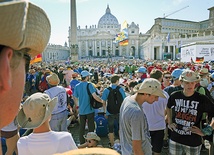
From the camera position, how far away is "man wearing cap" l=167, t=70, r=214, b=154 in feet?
10.6

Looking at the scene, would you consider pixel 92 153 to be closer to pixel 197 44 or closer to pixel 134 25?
pixel 197 44

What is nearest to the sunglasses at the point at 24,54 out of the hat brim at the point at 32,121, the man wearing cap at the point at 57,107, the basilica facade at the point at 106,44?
the hat brim at the point at 32,121

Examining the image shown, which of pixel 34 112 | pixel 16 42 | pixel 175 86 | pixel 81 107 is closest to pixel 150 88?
pixel 34 112

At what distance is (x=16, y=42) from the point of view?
0.56 meters

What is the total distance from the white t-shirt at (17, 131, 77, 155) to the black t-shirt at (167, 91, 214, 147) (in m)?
1.87

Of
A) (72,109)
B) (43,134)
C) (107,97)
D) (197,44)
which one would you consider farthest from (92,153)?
(197,44)

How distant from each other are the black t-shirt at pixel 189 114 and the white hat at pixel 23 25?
2.98 metres

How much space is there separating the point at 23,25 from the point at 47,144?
1.67 m

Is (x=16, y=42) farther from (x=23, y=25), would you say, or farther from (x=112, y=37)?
(x=112, y=37)

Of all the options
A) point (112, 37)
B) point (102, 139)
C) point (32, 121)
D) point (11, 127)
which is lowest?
point (102, 139)

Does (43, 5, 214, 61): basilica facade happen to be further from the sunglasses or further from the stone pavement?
the sunglasses

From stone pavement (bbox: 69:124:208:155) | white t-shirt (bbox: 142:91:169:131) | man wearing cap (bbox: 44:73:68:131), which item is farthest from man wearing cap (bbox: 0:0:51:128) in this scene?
stone pavement (bbox: 69:124:208:155)

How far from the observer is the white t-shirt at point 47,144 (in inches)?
79.4

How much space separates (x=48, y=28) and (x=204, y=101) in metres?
3.03
